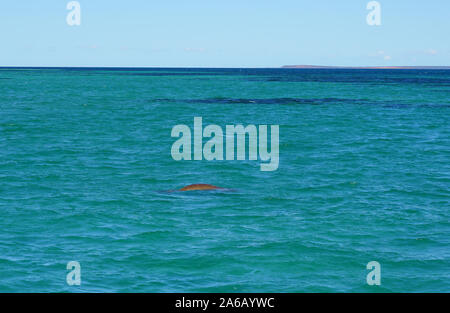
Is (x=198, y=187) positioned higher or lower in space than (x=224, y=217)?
higher

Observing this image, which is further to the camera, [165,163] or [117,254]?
[165,163]

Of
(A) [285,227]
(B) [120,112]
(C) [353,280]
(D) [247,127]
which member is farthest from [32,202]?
(B) [120,112]

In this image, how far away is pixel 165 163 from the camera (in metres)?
37.7

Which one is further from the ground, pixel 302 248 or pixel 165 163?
pixel 165 163

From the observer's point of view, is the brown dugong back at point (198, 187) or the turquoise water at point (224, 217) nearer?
the turquoise water at point (224, 217)

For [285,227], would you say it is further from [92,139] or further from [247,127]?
[247,127]

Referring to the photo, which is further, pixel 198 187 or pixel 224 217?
pixel 198 187

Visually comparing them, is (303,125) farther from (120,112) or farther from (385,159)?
(120,112)

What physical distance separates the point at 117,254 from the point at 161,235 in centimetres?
248

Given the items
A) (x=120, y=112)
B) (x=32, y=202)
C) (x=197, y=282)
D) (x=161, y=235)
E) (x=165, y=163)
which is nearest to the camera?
(x=197, y=282)

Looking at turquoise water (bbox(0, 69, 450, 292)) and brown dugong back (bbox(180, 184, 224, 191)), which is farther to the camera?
brown dugong back (bbox(180, 184, 224, 191))
